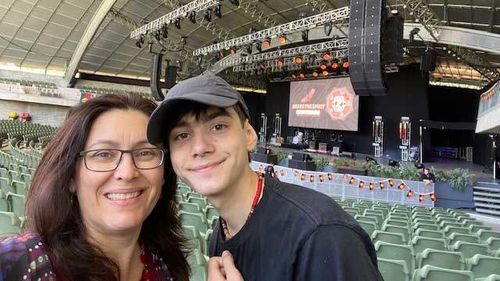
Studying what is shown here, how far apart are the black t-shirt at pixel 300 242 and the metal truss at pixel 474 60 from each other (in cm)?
2392

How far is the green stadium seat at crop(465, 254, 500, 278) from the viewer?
395cm

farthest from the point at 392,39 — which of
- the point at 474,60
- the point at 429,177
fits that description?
the point at 474,60

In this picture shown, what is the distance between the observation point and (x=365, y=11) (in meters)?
9.97

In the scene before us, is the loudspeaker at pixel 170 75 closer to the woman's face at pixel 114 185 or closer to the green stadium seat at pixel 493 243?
the green stadium seat at pixel 493 243

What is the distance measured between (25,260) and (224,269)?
0.53m

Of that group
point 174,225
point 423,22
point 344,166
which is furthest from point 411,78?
point 174,225

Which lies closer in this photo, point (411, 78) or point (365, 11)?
point (365, 11)

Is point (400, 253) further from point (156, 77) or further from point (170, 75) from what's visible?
point (170, 75)

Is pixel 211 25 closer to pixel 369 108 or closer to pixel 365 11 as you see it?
pixel 369 108

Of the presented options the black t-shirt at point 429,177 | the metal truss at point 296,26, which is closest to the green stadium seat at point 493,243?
the black t-shirt at point 429,177

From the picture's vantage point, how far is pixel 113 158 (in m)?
1.21

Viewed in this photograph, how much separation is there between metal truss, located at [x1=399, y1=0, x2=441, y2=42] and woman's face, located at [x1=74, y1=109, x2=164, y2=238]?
667 inches

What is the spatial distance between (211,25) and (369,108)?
42.6 ft

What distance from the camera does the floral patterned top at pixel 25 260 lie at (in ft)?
2.95
